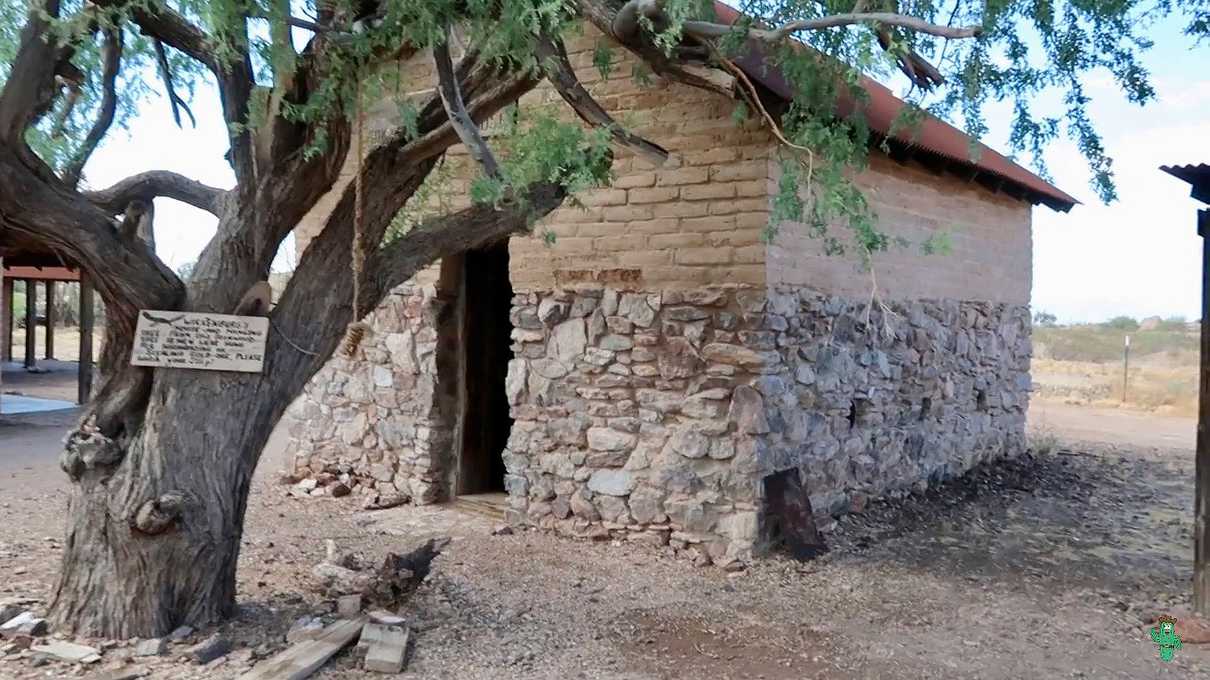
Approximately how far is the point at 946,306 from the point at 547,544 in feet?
15.6

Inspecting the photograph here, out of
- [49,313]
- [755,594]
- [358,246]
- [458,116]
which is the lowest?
[755,594]

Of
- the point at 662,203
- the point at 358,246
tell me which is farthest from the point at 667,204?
the point at 358,246

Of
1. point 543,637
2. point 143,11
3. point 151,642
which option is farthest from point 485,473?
point 143,11

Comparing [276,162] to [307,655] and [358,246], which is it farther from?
[307,655]

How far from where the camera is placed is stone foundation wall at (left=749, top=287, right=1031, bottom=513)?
704 centimetres

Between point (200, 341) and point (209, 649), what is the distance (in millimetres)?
1518

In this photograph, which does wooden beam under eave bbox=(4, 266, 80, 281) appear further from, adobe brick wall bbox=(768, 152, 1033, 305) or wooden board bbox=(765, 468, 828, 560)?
wooden board bbox=(765, 468, 828, 560)

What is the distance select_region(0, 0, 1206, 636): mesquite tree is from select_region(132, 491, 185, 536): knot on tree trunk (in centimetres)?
1

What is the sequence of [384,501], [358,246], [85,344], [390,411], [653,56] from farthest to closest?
[85,344], [390,411], [384,501], [653,56], [358,246]

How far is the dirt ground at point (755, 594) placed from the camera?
488 cm

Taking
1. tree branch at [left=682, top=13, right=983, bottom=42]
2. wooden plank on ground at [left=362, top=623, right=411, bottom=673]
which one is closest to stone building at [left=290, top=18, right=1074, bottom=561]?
tree branch at [left=682, top=13, right=983, bottom=42]

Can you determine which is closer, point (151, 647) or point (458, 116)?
point (151, 647)

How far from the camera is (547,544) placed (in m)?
7.33

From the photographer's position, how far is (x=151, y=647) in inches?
177
